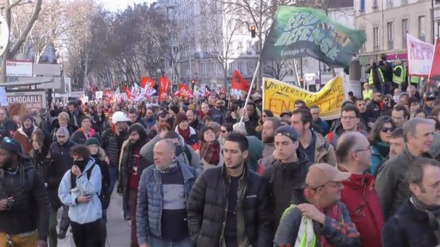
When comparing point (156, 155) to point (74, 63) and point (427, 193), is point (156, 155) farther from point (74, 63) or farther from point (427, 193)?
point (74, 63)

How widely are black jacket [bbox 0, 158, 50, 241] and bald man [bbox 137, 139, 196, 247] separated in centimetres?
91

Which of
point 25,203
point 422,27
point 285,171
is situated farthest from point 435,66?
point 422,27

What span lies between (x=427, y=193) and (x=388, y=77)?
16531mm

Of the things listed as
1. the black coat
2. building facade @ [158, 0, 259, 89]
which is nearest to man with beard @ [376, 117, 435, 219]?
the black coat

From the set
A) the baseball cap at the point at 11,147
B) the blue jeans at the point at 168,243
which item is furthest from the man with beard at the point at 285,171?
the baseball cap at the point at 11,147

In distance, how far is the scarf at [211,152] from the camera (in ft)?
28.6

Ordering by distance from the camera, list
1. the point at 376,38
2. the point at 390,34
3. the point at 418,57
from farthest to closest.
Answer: the point at 376,38 → the point at 390,34 → the point at 418,57

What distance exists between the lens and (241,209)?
5.70 metres

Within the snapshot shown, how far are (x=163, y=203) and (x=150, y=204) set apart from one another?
0.11 m

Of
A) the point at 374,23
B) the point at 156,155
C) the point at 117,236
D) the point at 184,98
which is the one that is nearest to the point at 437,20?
the point at 374,23

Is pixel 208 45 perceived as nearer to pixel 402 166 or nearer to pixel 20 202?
pixel 20 202

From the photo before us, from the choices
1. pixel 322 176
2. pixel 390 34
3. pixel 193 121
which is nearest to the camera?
pixel 322 176

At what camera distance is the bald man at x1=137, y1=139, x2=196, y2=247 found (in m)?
6.44

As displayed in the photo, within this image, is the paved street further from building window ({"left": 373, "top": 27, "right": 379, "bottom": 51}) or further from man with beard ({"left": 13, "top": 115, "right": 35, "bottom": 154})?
building window ({"left": 373, "top": 27, "right": 379, "bottom": 51})
